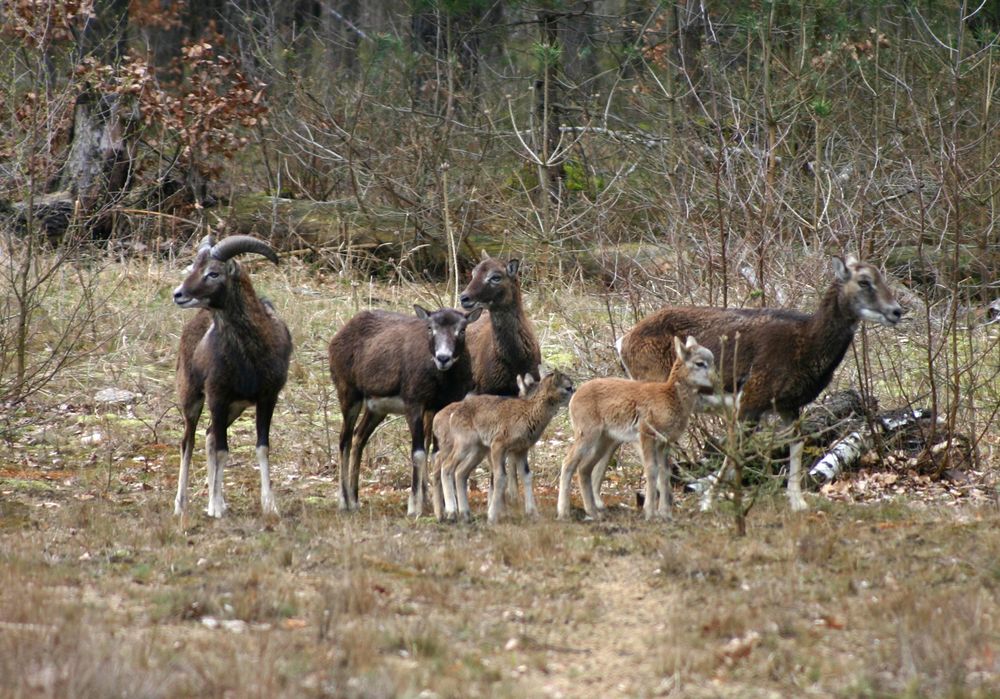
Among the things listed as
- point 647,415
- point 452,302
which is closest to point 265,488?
point 647,415

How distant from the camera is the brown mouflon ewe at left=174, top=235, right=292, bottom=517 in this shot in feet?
42.2

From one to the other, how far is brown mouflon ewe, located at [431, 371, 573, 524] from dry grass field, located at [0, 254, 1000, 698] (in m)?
0.36

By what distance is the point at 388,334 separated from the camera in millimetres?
13492

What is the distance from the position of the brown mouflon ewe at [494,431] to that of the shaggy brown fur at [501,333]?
1233 millimetres

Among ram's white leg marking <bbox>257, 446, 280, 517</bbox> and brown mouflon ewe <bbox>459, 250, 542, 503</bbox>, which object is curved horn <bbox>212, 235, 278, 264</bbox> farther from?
brown mouflon ewe <bbox>459, 250, 542, 503</bbox>

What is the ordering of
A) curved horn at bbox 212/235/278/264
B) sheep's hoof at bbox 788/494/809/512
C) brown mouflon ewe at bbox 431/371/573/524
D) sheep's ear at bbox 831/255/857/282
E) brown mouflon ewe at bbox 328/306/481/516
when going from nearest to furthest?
brown mouflon ewe at bbox 431/371/573/524 < sheep's hoof at bbox 788/494/809/512 < sheep's ear at bbox 831/255/857/282 < brown mouflon ewe at bbox 328/306/481/516 < curved horn at bbox 212/235/278/264

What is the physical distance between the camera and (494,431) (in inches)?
472

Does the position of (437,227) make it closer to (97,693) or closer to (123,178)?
(123,178)

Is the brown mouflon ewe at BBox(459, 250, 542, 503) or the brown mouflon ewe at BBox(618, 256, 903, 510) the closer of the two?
the brown mouflon ewe at BBox(618, 256, 903, 510)

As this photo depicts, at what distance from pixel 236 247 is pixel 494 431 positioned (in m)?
3.06

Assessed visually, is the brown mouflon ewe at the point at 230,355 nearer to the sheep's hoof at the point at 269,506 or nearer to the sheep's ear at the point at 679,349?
the sheep's hoof at the point at 269,506

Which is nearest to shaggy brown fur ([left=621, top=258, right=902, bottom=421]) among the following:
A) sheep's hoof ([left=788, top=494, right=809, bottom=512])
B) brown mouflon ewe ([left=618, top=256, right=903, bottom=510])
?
brown mouflon ewe ([left=618, top=256, right=903, bottom=510])

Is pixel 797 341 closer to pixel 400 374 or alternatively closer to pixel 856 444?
pixel 856 444

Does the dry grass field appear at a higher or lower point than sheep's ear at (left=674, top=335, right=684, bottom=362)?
lower
